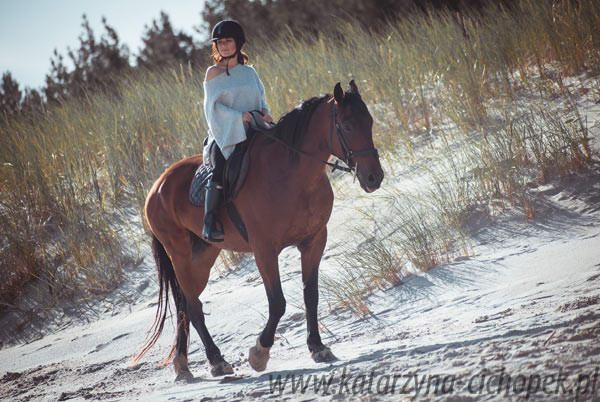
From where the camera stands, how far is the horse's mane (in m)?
3.82

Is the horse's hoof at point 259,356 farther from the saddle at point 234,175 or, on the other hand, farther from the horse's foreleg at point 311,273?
the saddle at point 234,175

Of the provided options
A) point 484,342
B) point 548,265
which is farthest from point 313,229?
point 548,265

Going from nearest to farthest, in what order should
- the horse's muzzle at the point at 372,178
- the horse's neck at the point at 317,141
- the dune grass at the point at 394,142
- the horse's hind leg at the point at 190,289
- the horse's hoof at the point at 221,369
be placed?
the horse's muzzle at the point at 372,178, the horse's neck at the point at 317,141, the horse's hoof at the point at 221,369, the horse's hind leg at the point at 190,289, the dune grass at the point at 394,142

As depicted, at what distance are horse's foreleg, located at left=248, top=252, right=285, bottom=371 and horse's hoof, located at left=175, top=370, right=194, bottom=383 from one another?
31.7 inches

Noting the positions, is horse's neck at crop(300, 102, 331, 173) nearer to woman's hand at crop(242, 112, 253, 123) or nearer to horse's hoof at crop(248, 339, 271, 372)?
woman's hand at crop(242, 112, 253, 123)

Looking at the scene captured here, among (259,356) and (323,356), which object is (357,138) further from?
(259,356)

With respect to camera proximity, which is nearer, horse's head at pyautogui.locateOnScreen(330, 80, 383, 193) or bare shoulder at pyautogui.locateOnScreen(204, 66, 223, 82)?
horse's head at pyautogui.locateOnScreen(330, 80, 383, 193)

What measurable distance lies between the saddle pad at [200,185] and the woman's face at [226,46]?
0.90 m

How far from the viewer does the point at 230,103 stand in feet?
14.0

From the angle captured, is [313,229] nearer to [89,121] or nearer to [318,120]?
[318,120]

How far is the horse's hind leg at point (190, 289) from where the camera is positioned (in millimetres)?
4449

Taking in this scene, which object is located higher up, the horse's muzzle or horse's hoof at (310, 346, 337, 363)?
the horse's muzzle

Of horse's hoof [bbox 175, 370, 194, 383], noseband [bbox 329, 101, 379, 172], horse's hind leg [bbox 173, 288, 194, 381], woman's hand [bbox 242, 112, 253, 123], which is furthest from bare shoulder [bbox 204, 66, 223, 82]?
horse's hoof [bbox 175, 370, 194, 383]

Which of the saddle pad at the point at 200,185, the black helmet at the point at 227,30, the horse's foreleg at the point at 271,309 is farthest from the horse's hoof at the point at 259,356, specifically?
the black helmet at the point at 227,30
